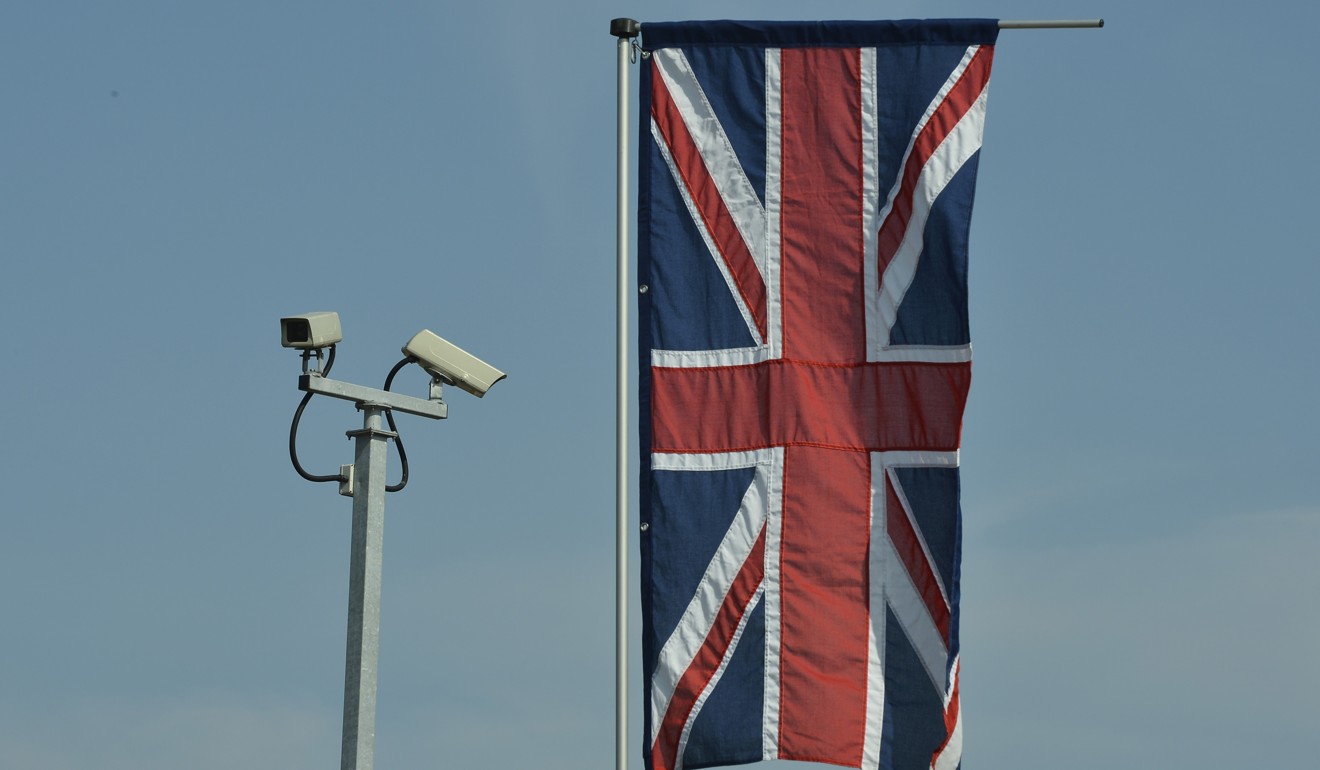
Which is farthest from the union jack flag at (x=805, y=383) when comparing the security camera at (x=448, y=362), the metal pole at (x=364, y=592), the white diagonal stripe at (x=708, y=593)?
the metal pole at (x=364, y=592)

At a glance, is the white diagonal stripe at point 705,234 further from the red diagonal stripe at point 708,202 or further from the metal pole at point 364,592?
the metal pole at point 364,592

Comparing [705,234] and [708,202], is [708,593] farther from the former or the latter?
[708,202]

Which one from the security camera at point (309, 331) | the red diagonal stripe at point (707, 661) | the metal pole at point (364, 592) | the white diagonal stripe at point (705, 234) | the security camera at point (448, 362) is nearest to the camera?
the metal pole at point (364, 592)

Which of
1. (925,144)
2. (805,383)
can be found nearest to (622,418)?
(805,383)

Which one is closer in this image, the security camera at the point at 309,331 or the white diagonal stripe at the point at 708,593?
the security camera at the point at 309,331

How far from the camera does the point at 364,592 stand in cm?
817

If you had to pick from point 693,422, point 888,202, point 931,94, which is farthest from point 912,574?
point 931,94

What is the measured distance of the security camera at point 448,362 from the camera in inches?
348

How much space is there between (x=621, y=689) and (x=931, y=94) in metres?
3.77

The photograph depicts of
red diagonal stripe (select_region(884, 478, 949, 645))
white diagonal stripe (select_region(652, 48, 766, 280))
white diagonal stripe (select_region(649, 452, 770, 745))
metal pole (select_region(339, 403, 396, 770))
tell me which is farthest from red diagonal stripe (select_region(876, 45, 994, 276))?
metal pole (select_region(339, 403, 396, 770))

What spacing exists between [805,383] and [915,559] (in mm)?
1147

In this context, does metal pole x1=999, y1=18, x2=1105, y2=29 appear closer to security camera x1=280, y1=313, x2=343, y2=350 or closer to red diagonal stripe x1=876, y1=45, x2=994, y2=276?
red diagonal stripe x1=876, y1=45, x2=994, y2=276

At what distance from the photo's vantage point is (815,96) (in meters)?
10.0

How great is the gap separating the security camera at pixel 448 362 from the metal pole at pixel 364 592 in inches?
20.5
